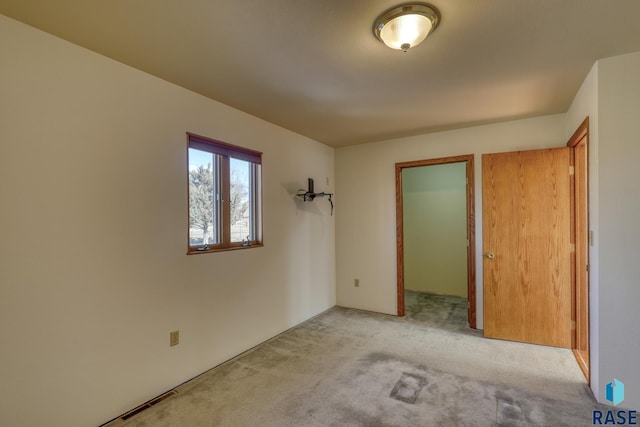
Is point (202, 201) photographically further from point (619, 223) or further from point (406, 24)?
point (619, 223)

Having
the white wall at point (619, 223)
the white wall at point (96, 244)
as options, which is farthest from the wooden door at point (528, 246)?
the white wall at point (96, 244)

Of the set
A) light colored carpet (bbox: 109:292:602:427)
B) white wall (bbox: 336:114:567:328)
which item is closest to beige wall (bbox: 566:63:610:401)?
light colored carpet (bbox: 109:292:602:427)

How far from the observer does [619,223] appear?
203 cm

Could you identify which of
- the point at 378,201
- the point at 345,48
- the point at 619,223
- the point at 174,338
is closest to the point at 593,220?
the point at 619,223

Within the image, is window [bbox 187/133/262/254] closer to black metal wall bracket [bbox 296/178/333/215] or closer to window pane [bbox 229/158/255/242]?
window pane [bbox 229/158/255/242]

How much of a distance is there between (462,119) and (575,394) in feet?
8.48

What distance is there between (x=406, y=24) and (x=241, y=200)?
2.14 m

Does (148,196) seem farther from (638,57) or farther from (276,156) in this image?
(638,57)

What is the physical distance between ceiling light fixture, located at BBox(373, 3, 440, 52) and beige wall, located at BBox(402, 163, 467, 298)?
3.37 metres

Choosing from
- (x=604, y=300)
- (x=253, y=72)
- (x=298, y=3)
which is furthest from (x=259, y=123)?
(x=604, y=300)

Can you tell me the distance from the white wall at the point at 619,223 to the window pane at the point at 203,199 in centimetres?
299

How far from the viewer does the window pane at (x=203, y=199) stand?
102 inches

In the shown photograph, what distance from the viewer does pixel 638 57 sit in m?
1.97

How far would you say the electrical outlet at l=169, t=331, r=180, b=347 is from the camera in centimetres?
232
